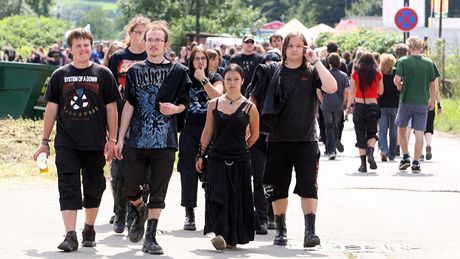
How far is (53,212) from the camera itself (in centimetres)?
1278

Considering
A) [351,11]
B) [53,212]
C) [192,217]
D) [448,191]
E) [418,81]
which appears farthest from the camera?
[351,11]

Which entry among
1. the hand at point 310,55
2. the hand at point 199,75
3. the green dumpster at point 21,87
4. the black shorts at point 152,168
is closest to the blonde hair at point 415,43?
→ the hand at point 199,75

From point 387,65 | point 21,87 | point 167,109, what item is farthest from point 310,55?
point 21,87

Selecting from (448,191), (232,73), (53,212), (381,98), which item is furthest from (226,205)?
(381,98)

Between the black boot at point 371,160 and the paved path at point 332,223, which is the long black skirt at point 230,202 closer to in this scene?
the paved path at point 332,223

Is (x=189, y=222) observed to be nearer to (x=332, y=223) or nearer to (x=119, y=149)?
(x=332, y=223)

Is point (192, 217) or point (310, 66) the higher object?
point (310, 66)

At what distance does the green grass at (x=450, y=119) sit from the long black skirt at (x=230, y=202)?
15.2 meters

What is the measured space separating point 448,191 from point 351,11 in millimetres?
121338

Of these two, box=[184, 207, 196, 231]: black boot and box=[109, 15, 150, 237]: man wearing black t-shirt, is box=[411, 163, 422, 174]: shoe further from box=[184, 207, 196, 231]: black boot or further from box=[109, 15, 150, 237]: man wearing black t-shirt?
box=[109, 15, 150, 237]: man wearing black t-shirt

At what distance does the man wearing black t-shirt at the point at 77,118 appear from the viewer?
10148 mm

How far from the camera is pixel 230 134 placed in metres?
10.5

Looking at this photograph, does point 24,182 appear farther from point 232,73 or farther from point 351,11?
point 351,11

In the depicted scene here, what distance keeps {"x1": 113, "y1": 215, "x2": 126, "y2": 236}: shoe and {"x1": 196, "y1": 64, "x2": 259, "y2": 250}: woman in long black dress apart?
1166 millimetres
